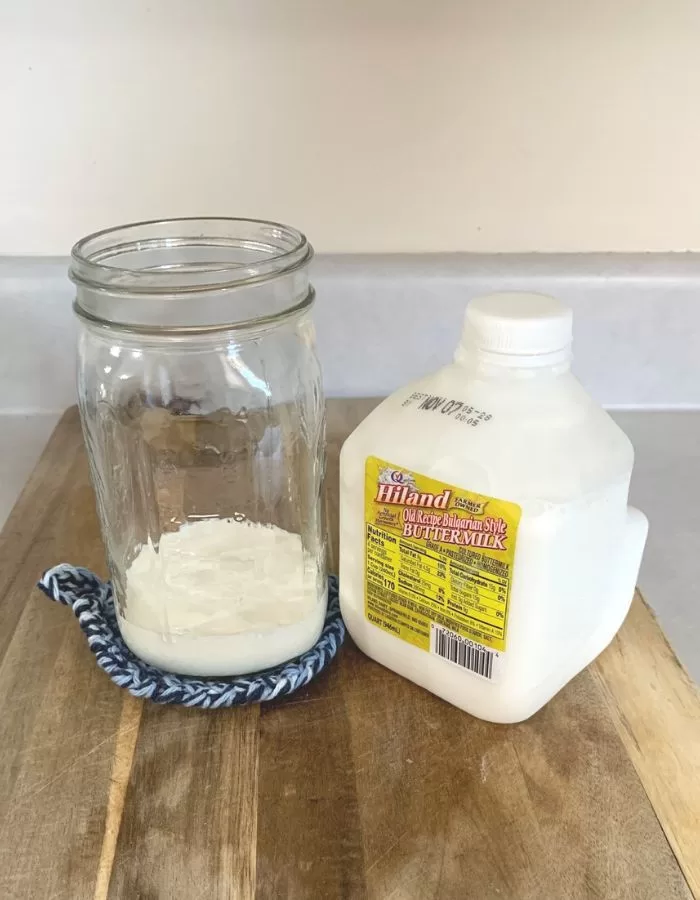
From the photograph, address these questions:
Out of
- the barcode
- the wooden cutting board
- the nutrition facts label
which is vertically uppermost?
the nutrition facts label

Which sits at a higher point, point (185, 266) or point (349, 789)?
point (185, 266)

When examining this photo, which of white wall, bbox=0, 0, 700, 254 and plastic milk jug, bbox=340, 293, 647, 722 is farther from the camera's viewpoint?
white wall, bbox=0, 0, 700, 254

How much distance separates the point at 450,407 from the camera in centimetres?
43

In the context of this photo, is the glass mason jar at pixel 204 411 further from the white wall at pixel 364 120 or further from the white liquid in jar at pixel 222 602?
the white wall at pixel 364 120

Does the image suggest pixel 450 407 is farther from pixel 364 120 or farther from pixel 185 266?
A: pixel 364 120

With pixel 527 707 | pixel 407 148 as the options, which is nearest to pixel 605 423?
pixel 527 707

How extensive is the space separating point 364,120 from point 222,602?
0.46 m

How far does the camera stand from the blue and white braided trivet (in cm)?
46

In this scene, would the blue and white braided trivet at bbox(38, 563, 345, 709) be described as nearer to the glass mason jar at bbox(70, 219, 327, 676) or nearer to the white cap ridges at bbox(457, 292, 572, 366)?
the glass mason jar at bbox(70, 219, 327, 676)

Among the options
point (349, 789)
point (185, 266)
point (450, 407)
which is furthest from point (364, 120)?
point (349, 789)

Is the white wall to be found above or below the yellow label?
above

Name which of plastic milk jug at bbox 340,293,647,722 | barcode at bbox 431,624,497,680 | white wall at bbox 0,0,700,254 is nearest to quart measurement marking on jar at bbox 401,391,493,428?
plastic milk jug at bbox 340,293,647,722

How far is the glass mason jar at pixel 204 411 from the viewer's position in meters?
0.43

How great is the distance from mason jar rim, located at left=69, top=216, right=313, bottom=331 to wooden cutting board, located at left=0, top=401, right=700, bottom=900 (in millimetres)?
214
